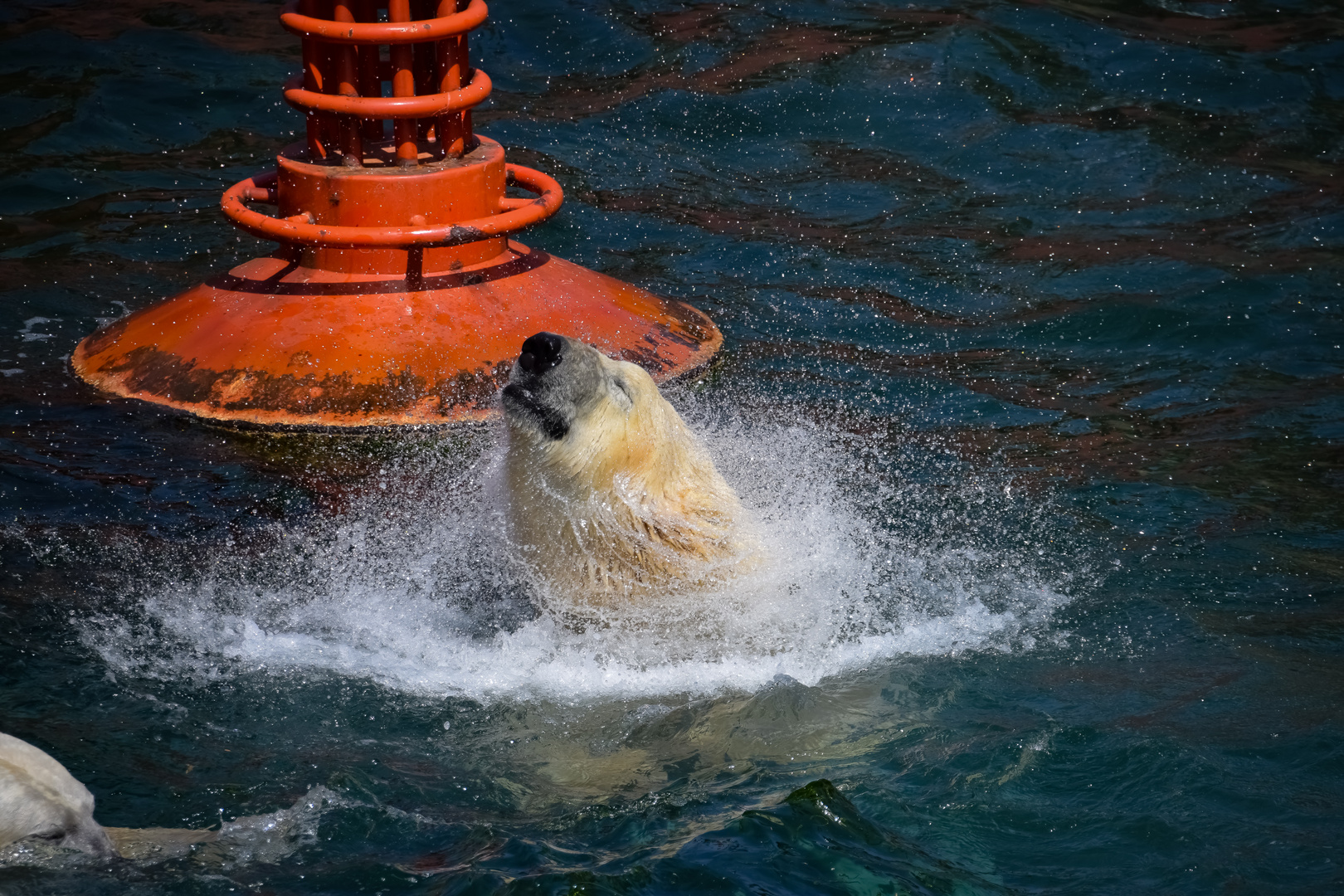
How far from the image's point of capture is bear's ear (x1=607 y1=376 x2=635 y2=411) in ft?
12.7

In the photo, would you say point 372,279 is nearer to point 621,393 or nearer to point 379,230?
point 379,230

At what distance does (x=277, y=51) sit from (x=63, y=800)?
26.7 ft

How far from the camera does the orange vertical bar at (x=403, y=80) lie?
5.34m

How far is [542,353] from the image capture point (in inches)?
149

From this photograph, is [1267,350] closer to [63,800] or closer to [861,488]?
[861,488]

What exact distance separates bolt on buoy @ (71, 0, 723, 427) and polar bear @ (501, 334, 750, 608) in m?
1.47

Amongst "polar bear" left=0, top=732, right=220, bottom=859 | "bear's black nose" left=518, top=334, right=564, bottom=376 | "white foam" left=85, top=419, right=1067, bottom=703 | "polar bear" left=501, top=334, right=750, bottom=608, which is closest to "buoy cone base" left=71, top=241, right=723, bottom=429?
"white foam" left=85, top=419, right=1067, bottom=703

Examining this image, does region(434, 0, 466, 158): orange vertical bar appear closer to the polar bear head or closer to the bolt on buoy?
the bolt on buoy

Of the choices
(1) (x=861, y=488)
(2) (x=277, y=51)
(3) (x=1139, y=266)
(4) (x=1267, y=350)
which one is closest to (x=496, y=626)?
(1) (x=861, y=488)

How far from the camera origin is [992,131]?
942cm

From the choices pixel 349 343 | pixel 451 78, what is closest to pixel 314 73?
pixel 451 78

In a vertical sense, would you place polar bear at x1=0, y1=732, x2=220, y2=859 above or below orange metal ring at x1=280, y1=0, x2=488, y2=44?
below

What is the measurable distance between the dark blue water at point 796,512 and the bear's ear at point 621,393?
517 millimetres

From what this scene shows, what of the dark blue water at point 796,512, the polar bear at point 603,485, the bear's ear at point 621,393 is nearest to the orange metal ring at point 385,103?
the dark blue water at point 796,512
